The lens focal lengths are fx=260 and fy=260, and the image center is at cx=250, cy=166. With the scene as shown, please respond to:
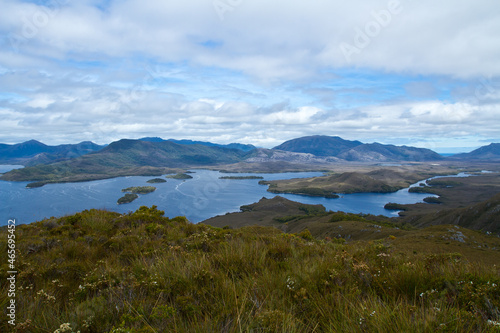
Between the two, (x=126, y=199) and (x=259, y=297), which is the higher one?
(x=259, y=297)

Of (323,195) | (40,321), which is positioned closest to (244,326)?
(40,321)

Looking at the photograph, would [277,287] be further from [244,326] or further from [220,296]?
[244,326]

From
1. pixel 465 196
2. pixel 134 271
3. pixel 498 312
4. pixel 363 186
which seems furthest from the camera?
pixel 363 186

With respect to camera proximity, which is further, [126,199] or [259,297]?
[126,199]

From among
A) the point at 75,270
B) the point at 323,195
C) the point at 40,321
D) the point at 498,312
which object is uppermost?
the point at 498,312

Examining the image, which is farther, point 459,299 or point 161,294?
point 161,294

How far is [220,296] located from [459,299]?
3490mm

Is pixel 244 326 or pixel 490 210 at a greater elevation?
pixel 244 326

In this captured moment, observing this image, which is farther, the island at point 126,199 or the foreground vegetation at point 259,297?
the island at point 126,199

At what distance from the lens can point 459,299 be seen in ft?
12.4

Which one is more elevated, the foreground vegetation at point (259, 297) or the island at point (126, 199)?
the foreground vegetation at point (259, 297)

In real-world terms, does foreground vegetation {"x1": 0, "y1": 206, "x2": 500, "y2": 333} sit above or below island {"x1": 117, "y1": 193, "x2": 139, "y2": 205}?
above

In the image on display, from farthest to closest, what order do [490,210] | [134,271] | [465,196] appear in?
[465,196], [490,210], [134,271]

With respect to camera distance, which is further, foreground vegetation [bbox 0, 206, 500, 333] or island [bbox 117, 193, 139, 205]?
island [bbox 117, 193, 139, 205]
